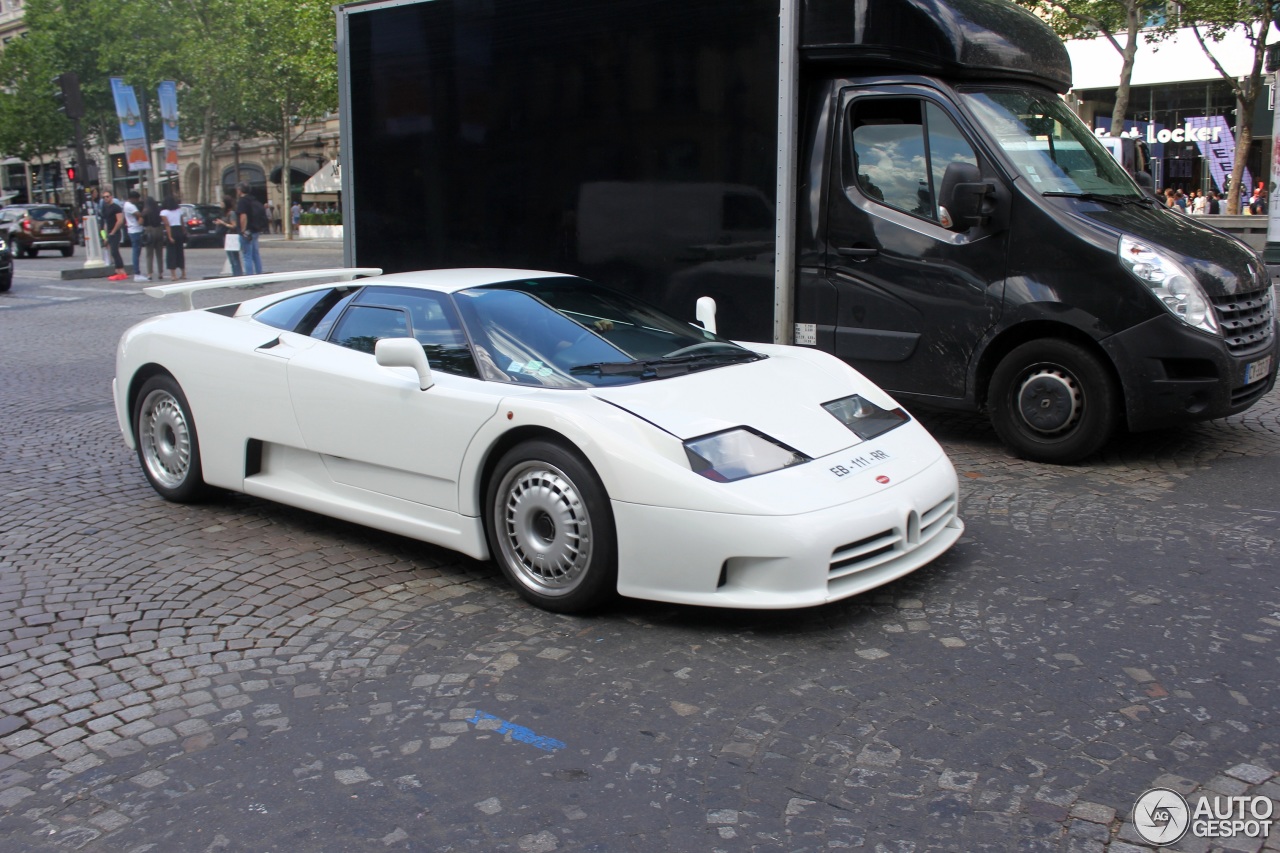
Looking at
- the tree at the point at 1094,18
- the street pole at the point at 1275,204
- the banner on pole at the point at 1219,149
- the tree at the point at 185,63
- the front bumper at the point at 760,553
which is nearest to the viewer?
the front bumper at the point at 760,553

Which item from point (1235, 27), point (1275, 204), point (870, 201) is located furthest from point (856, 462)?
point (1235, 27)

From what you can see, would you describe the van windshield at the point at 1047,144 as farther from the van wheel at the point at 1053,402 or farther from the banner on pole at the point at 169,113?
the banner on pole at the point at 169,113

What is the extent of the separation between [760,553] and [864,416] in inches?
45.6

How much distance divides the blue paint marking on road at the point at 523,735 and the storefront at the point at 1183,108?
1294 inches

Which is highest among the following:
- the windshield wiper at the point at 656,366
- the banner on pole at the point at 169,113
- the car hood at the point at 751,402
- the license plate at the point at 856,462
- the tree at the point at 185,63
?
the tree at the point at 185,63

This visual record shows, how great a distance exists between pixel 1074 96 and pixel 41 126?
5073 cm

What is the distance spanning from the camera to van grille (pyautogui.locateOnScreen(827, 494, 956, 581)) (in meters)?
3.99

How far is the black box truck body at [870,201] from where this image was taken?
6.23 m

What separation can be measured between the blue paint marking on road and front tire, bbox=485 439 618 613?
0.80m

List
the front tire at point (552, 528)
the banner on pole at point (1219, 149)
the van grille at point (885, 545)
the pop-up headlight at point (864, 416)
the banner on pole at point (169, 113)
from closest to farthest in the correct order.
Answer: the van grille at point (885, 545) → the front tire at point (552, 528) → the pop-up headlight at point (864, 416) → the banner on pole at point (1219, 149) → the banner on pole at point (169, 113)

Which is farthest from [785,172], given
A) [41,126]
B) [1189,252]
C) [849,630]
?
[41,126]

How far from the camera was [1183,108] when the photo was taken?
1282 inches

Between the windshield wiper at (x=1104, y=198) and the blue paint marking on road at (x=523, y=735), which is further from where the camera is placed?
the windshield wiper at (x=1104, y=198)

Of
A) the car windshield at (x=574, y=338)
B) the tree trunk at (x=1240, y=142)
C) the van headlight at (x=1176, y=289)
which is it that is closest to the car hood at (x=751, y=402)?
the car windshield at (x=574, y=338)
